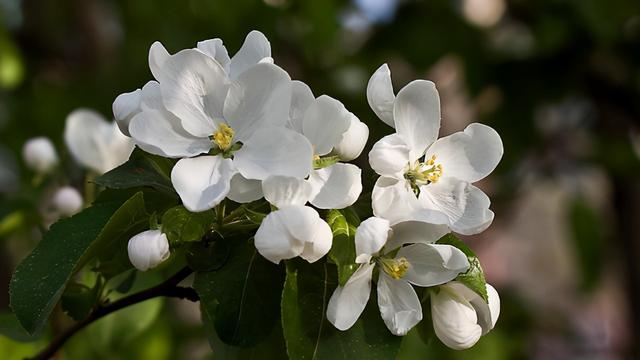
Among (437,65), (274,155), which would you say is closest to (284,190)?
(274,155)

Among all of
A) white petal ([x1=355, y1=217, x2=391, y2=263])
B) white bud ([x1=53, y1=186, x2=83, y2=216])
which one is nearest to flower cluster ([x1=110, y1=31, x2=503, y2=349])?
white petal ([x1=355, y1=217, x2=391, y2=263])

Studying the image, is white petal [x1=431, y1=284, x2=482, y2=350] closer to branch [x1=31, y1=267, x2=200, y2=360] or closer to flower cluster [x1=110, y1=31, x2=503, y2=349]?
flower cluster [x1=110, y1=31, x2=503, y2=349]

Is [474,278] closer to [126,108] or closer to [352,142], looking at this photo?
[352,142]

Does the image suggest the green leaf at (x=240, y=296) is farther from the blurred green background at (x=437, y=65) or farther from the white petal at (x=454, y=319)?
the blurred green background at (x=437, y=65)

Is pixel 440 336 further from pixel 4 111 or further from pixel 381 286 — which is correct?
pixel 4 111

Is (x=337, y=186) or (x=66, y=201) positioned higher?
(x=337, y=186)

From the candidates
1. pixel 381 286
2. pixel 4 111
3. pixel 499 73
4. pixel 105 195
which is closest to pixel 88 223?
pixel 105 195

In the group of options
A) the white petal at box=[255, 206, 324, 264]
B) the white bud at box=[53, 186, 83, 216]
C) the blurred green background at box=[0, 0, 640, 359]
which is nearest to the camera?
the white petal at box=[255, 206, 324, 264]
